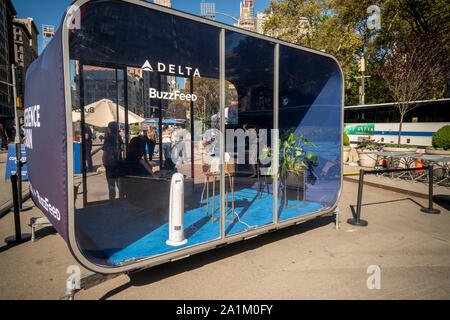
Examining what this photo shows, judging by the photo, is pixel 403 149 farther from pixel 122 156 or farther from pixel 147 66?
pixel 122 156

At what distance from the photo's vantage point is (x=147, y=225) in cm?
483

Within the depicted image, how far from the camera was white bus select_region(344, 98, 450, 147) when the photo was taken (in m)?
15.9

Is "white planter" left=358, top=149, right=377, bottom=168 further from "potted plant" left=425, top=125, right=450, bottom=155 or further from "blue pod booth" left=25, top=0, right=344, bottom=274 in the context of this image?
"blue pod booth" left=25, top=0, right=344, bottom=274

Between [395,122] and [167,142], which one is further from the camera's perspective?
[395,122]

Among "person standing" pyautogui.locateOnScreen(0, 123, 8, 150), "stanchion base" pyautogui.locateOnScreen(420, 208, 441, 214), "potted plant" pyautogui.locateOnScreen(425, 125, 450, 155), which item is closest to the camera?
"stanchion base" pyautogui.locateOnScreen(420, 208, 441, 214)

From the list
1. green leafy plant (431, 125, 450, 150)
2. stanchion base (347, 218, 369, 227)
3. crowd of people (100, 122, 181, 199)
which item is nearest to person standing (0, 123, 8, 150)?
crowd of people (100, 122, 181, 199)

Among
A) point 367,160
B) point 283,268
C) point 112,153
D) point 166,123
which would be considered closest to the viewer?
point 283,268

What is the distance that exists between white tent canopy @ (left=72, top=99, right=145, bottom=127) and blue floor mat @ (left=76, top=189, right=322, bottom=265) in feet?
6.00

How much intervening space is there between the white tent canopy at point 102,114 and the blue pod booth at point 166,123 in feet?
0.08

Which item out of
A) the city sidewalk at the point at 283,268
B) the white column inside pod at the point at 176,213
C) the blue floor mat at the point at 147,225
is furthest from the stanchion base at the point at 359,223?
the white column inside pod at the point at 176,213

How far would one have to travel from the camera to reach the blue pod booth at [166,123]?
3.17 m

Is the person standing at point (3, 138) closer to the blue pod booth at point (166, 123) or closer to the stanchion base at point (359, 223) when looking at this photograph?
the blue pod booth at point (166, 123)

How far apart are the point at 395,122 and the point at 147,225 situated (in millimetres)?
18493

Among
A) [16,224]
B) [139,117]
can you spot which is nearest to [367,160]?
[139,117]
